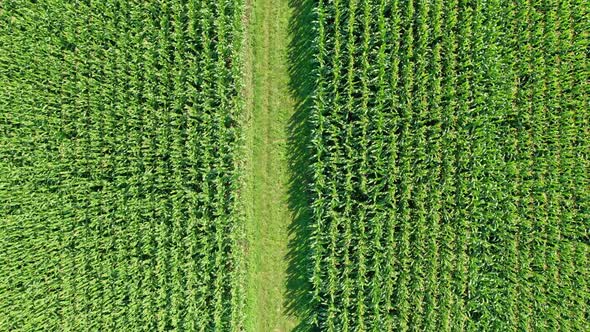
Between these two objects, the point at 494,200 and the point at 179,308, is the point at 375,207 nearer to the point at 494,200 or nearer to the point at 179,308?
the point at 494,200

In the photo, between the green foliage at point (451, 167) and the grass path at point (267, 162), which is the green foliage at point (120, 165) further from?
the green foliage at point (451, 167)

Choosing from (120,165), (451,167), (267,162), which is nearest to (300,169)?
(267,162)

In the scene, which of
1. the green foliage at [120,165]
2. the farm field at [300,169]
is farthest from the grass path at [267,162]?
the green foliage at [120,165]

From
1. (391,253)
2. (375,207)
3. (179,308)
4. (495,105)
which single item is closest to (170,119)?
(179,308)

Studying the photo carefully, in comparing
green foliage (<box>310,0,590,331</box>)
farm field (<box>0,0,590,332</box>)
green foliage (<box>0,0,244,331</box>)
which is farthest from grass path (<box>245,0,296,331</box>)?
green foliage (<box>310,0,590,331</box>)

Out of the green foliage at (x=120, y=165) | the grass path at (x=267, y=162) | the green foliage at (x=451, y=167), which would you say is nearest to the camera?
the green foliage at (x=451, y=167)

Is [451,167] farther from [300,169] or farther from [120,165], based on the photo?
[120,165]
